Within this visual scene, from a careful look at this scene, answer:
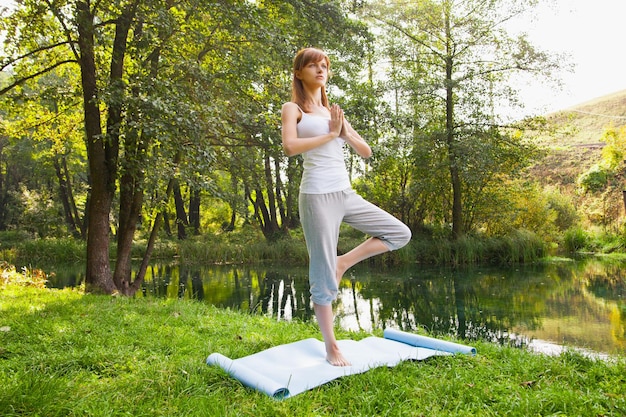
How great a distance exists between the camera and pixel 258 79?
292 inches

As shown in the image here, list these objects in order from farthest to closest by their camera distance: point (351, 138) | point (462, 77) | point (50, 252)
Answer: point (50, 252)
point (462, 77)
point (351, 138)

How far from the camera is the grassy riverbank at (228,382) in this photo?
2.07m

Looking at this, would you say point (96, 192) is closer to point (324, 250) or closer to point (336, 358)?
point (324, 250)

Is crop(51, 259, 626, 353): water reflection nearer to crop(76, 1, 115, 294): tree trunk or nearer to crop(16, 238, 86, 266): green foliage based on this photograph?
crop(76, 1, 115, 294): tree trunk

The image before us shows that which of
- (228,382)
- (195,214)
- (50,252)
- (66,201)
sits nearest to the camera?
(228,382)

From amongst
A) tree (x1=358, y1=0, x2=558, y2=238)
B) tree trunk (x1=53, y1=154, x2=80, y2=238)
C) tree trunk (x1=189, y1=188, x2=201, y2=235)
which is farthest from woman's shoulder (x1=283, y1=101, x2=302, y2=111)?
tree trunk (x1=53, y1=154, x2=80, y2=238)

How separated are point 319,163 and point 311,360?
118cm

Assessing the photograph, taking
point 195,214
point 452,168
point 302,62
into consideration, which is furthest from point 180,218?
point 302,62

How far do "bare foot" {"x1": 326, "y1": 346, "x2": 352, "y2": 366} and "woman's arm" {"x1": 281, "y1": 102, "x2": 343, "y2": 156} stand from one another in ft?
3.82

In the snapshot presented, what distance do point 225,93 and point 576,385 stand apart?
6.29m

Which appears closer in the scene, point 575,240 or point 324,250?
point 324,250

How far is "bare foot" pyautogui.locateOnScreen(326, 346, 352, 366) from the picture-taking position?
2723 mm

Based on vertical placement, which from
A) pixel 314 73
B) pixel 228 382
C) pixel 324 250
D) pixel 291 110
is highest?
pixel 314 73

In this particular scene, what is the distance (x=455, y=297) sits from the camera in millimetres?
8242
